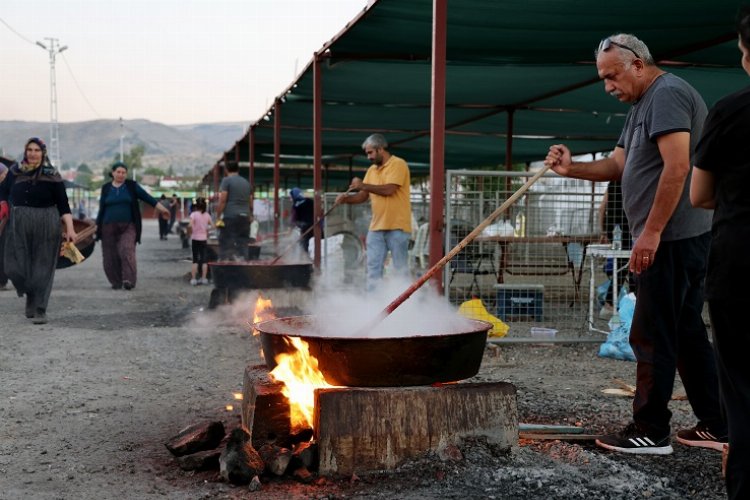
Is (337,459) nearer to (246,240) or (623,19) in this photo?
(623,19)

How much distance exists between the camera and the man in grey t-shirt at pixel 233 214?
11.4 m

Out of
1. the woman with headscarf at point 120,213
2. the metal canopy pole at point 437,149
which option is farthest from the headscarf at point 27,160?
the metal canopy pole at point 437,149

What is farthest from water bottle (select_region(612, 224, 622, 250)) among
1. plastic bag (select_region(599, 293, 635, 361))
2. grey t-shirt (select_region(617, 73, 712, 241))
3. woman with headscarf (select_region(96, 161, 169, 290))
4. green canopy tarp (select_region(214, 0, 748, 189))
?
woman with headscarf (select_region(96, 161, 169, 290))

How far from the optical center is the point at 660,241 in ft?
11.8

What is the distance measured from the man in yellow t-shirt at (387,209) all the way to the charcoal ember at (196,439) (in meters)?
3.94

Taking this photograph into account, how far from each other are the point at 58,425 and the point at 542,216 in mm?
5609

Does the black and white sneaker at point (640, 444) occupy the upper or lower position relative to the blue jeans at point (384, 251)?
lower

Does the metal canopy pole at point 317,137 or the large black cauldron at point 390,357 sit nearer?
the large black cauldron at point 390,357

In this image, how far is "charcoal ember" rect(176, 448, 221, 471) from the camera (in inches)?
137

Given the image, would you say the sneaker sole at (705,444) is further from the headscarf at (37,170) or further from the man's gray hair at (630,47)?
the headscarf at (37,170)

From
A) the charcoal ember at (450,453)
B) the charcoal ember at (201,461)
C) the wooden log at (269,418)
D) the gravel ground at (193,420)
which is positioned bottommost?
the gravel ground at (193,420)

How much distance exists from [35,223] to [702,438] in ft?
23.1

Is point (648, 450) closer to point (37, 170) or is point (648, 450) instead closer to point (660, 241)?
point (660, 241)

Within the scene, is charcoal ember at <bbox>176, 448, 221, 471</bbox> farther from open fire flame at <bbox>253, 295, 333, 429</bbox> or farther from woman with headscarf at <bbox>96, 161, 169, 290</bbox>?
woman with headscarf at <bbox>96, 161, 169, 290</bbox>
